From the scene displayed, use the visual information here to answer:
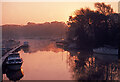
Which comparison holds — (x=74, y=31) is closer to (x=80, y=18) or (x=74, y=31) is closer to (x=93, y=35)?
(x=80, y=18)

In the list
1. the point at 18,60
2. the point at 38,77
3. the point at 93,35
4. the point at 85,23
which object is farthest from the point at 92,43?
the point at 38,77

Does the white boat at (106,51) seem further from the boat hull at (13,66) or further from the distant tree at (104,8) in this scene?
the boat hull at (13,66)

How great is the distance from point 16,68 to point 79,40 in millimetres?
34164

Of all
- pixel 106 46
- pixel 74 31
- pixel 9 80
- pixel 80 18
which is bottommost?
pixel 9 80

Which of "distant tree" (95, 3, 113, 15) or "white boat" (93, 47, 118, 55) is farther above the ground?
"distant tree" (95, 3, 113, 15)

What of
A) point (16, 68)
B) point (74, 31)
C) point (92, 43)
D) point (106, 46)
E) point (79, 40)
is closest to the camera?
point (16, 68)

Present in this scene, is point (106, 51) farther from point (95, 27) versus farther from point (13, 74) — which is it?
point (13, 74)

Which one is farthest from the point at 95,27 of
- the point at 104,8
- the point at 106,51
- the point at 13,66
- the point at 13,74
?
the point at 13,74

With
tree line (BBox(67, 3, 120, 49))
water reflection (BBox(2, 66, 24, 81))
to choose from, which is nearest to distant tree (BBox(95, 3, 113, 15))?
tree line (BBox(67, 3, 120, 49))

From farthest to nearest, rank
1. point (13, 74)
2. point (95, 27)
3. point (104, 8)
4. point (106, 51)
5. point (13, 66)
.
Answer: point (104, 8)
point (95, 27)
point (106, 51)
point (13, 66)
point (13, 74)

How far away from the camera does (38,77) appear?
23.3 meters

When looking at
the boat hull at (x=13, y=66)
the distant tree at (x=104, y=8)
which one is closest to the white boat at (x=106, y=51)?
the distant tree at (x=104, y=8)

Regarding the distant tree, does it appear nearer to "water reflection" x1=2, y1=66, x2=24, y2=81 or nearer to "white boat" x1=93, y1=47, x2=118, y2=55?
"white boat" x1=93, y1=47, x2=118, y2=55

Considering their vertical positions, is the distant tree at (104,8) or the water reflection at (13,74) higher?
the distant tree at (104,8)
